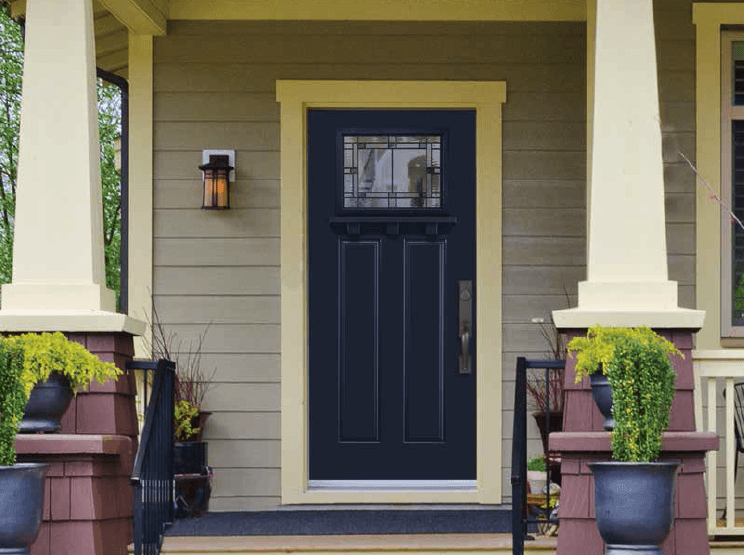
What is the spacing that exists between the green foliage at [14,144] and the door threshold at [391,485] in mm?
11988

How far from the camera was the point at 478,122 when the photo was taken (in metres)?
7.88

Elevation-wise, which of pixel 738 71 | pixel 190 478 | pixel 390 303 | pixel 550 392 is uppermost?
pixel 738 71

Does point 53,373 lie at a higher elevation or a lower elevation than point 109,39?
lower

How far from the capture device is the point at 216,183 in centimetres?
780

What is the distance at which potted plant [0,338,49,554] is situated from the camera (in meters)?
5.24

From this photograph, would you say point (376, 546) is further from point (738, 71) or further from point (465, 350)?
point (738, 71)

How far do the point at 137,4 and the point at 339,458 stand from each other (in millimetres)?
2641

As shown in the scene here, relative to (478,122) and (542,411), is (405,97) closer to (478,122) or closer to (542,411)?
(478,122)

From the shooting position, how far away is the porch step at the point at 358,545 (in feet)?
19.9

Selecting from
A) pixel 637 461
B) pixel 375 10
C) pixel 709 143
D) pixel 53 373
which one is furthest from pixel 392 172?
pixel 637 461

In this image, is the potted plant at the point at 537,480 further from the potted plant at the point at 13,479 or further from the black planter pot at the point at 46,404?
the potted plant at the point at 13,479

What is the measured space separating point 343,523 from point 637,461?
2.10 m

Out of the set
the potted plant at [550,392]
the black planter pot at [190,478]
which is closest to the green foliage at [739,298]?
the potted plant at [550,392]

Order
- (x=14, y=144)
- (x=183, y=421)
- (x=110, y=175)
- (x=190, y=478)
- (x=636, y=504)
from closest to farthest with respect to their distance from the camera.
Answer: (x=636, y=504) < (x=190, y=478) < (x=183, y=421) < (x=14, y=144) < (x=110, y=175)
